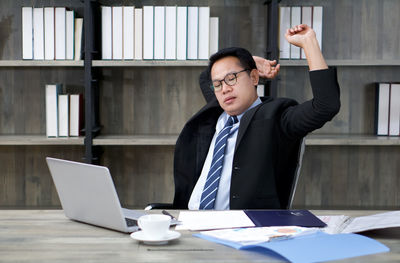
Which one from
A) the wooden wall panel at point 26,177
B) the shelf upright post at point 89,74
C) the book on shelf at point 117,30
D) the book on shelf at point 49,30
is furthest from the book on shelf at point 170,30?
the wooden wall panel at point 26,177

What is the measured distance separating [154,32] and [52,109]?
747 mm

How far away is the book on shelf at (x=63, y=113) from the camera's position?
3.10 metres

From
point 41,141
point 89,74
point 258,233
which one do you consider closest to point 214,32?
point 89,74

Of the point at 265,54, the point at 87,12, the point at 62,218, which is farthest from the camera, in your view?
the point at 265,54

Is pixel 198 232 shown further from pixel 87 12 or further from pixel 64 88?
pixel 64 88

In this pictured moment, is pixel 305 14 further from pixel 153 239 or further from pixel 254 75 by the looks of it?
pixel 153 239

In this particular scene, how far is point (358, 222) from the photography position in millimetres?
1483

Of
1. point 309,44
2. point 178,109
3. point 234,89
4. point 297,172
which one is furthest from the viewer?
point 178,109

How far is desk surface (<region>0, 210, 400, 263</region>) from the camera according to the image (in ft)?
3.89

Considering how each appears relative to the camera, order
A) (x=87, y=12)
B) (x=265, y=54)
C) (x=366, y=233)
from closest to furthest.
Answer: (x=366, y=233) → (x=87, y=12) → (x=265, y=54)

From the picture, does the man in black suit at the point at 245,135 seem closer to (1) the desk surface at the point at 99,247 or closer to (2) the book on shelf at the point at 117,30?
(1) the desk surface at the point at 99,247

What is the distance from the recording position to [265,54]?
3.25m

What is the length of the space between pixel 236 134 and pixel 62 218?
2.68ft

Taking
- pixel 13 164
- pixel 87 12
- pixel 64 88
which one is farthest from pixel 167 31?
pixel 13 164
